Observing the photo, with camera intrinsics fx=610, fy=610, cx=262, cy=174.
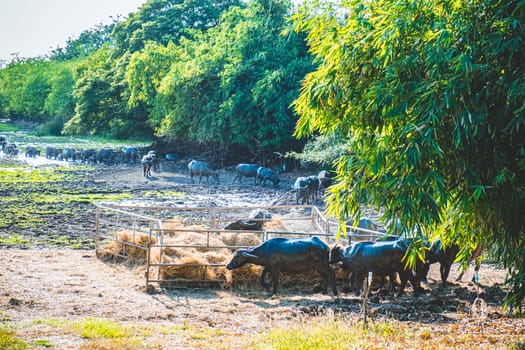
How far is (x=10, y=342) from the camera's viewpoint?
25.5 feet

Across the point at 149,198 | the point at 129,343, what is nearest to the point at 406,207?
the point at 129,343

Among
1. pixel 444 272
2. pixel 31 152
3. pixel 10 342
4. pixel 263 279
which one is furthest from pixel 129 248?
pixel 31 152

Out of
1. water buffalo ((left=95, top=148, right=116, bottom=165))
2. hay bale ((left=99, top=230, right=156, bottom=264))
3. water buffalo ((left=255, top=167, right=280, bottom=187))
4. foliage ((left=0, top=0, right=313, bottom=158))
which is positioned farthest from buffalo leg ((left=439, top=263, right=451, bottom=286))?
water buffalo ((left=95, top=148, right=116, bottom=165))

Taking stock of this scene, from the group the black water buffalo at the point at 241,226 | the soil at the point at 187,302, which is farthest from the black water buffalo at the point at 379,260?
the black water buffalo at the point at 241,226

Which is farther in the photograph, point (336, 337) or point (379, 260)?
point (379, 260)

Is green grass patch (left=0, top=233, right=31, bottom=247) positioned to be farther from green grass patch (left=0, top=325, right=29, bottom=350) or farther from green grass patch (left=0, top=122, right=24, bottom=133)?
green grass patch (left=0, top=122, right=24, bottom=133)

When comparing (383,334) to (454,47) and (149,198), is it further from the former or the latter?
(149,198)

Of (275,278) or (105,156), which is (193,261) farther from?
(105,156)

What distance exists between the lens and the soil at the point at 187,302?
9.62 meters

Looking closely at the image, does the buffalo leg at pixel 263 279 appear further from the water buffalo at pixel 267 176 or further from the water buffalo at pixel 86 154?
the water buffalo at pixel 86 154

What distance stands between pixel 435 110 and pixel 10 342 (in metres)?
6.03

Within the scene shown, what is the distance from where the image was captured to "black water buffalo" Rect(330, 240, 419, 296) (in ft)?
38.6

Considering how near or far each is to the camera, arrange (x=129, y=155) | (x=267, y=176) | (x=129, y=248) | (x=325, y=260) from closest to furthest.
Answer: (x=325, y=260) → (x=129, y=248) → (x=267, y=176) → (x=129, y=155)

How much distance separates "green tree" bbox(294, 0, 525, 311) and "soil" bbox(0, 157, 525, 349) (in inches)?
87.8
